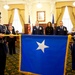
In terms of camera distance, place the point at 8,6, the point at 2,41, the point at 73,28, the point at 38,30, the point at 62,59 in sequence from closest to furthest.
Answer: the point at 62,59
the point at 2,41
the point at 38,30
the point at 73,28
the point at 8,6

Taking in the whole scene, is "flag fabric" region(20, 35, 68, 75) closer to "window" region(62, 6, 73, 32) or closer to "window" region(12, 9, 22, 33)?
"window" region(62, 6, 73, 32)

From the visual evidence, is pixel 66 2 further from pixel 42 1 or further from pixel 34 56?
pixel 34 56

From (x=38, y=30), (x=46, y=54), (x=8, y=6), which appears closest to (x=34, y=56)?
(x=46, y=54)

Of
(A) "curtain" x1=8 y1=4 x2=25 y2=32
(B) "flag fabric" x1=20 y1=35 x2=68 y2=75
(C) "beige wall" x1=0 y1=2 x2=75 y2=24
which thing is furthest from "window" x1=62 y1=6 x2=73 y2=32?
(B) "flag fabric" x1=20 y1=35 x2=68 y2=75

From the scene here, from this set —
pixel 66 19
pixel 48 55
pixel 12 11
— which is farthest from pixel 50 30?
pixel 12 11

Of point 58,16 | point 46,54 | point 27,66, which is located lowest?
point 27,66

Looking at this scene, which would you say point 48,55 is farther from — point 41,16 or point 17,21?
point 17,21

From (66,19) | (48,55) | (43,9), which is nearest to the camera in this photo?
(48,55)

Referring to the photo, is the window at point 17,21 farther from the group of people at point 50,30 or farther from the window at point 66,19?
the group of people at point 50,30

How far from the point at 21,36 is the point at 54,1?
43.8 feet

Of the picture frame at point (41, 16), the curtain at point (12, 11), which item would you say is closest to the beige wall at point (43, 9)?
the picture frame at point (41, 16)

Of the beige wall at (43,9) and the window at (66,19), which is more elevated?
the beige wall at (43,9)

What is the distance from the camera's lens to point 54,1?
1767 centimetres

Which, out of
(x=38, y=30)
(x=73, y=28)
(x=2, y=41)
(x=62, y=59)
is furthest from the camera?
(x=73, y=28)
